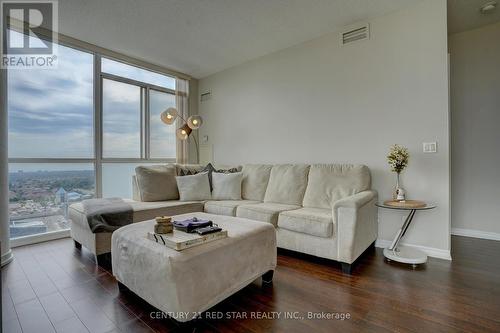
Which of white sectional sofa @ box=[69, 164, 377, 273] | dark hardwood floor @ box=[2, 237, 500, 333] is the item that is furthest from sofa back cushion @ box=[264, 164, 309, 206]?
dark hardwood floor @ box=[2, 237, 500, 333]

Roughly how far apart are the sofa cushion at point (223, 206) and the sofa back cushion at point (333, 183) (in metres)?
0.86

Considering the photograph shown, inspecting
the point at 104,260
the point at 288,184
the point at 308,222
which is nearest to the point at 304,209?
the point at 308,222

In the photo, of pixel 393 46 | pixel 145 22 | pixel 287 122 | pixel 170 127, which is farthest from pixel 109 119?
pixel 393 46

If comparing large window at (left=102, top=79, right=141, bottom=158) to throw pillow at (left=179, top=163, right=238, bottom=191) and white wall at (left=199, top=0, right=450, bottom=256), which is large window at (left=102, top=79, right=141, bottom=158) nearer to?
throw pillow at (left=179, top=163, right=238, bottom=191)

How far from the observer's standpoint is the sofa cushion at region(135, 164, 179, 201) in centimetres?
341

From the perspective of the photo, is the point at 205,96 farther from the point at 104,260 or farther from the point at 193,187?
the point at 104,260


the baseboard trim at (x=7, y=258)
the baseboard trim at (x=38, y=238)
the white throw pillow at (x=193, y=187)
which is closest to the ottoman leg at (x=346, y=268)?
the white throw pillow at (x=193, y=187)

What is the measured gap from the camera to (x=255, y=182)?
12.0ft

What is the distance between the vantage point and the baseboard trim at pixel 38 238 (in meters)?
2.99

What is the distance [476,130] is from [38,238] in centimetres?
573

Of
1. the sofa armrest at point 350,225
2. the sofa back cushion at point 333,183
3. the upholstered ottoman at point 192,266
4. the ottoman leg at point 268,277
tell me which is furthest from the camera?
the sofa back cushion at point 333,183

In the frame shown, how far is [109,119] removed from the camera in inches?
152

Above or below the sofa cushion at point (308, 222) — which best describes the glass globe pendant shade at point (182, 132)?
above

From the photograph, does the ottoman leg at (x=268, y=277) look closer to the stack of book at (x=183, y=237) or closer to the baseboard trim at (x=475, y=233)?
the stack of book at (x=183, y=237)
